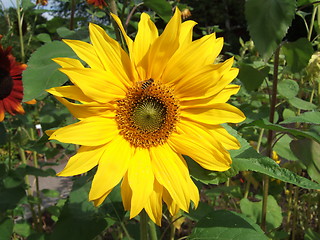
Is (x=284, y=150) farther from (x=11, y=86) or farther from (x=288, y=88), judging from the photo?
(x=11, y=86)

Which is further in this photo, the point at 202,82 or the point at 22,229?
the point at 22,229

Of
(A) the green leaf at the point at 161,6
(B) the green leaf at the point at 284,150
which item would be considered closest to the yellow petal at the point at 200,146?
(A) the green leaf at the point at 161,6

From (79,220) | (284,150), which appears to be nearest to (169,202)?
(79,220)

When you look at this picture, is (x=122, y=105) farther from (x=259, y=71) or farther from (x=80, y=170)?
(x=259, y=71)

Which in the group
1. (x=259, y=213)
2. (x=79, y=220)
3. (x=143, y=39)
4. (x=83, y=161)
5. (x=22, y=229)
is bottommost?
(x=22, y=229)

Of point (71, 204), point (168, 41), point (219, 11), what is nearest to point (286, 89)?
point (168, 41)

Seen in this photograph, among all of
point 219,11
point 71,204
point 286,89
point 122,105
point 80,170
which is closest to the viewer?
A: point 80,170

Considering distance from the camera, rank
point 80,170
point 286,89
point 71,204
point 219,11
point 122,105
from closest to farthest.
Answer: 1. point 80,170
2. point 122,105
3. point 71,204
4. point 286,89
5. point 219,11
